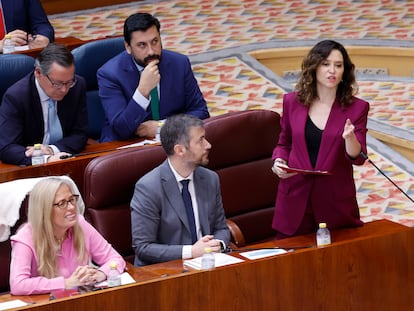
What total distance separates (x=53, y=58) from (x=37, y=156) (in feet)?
1.26

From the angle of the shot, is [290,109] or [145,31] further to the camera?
[145,31]

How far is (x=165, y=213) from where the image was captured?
13.0 feet

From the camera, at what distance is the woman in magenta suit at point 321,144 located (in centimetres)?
393

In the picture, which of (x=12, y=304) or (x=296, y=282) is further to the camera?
(x=296, y=282)

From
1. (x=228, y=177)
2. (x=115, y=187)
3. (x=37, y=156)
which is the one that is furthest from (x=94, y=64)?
(x=115, y=187)

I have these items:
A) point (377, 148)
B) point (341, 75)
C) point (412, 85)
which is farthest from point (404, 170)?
point (341, 75)

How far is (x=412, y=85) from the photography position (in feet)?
22.7

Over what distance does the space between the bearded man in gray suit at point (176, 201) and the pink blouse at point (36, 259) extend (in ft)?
0.48

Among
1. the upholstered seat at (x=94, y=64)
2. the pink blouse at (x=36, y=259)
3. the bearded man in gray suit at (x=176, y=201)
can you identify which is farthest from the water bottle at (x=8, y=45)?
the pink blouse at (x=36, y=259)

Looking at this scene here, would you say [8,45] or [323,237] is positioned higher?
[8,45]

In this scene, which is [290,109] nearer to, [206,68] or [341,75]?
[341,75]

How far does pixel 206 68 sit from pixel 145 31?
8.17 ft

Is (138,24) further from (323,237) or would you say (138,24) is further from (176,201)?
(323,237)

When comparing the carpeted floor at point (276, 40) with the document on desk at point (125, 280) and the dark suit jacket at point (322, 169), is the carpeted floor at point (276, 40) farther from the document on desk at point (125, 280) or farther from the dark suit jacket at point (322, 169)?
the document on desk at point (125, 280)
